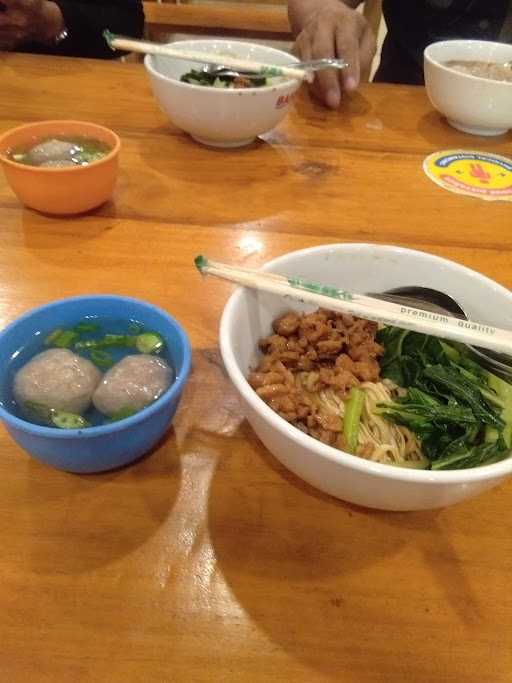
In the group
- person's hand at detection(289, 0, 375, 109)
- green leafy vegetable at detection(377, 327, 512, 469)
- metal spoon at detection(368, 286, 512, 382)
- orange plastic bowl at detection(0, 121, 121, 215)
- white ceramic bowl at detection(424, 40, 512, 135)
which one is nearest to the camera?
green leafy vegetable at detection(377, 327, 512, 469)

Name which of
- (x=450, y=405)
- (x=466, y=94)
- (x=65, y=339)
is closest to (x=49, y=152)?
(x=65, y=339)

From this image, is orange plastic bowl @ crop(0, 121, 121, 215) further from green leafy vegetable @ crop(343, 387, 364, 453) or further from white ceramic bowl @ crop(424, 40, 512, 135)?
white ceramic bowl @ crop(424, 40, 512, 135)

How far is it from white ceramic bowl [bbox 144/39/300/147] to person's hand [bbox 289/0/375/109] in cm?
36

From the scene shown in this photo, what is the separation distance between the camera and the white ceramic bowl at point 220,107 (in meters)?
1.37

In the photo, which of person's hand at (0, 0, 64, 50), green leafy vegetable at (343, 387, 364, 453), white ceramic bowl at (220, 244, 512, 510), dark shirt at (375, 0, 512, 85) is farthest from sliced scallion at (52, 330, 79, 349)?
dark shirt at (375, 0, 512, 85)

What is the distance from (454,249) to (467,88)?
1.99ft

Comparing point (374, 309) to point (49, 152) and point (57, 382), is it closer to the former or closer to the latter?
point (57, 382)

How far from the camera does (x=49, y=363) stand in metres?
0.76

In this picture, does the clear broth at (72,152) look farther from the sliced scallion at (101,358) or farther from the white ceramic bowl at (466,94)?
the white ceramic bowl at (466,94)

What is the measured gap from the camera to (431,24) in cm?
230

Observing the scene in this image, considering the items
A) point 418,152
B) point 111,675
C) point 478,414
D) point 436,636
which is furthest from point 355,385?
point 418,152

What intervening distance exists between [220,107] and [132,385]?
886 mm

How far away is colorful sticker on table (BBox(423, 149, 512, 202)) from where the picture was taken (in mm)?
1450

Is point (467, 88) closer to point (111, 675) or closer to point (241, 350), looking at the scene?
point (241, 350)
